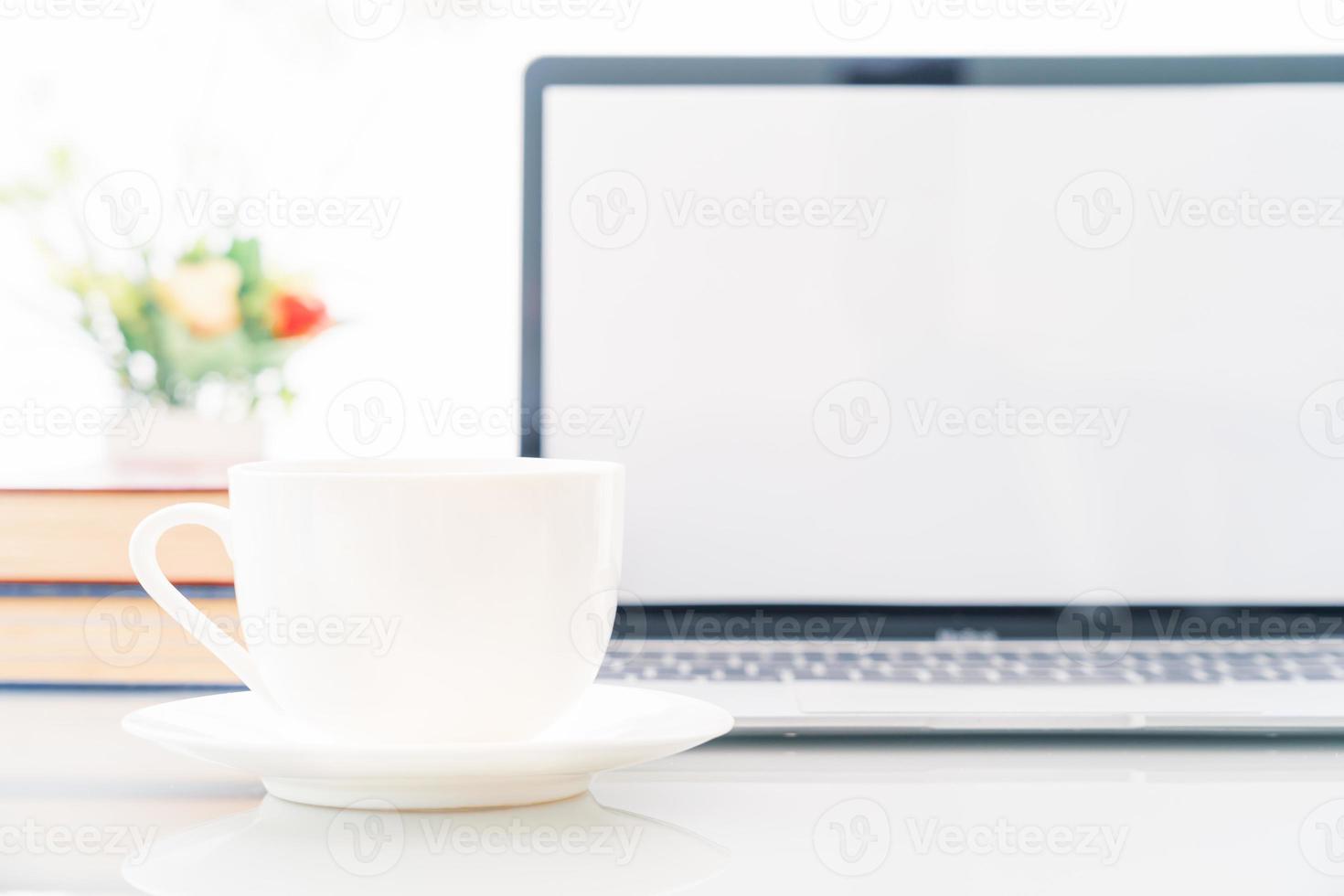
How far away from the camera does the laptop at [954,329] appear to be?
2.46ft

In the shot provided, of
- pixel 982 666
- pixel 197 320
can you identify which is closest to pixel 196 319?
pixel 197 320

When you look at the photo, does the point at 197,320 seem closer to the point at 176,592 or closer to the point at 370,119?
the point at 370,119

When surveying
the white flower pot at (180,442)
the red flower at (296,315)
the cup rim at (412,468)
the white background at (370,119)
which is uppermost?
the white background at (370,119)

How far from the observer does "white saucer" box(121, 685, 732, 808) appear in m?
0.28

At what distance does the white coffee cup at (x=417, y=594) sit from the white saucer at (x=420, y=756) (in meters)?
0.02

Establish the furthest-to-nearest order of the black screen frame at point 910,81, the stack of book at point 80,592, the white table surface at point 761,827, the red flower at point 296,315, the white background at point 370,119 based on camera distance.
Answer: the white background at point 370,119 < the red flower at point 296,315 < the black screen frame at point 910,81 < the stack of book at point 80,592 < the white table surface at point 761,827

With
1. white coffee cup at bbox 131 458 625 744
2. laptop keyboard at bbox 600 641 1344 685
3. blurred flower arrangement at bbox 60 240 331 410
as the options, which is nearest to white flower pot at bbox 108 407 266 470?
blurred flower arrangement at bbox 60 240 331 410

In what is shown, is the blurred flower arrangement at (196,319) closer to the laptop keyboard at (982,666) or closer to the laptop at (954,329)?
the laptop at (954,329)

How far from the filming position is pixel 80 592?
561 millimetres

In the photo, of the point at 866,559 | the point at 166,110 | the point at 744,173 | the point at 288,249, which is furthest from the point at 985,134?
the point at 166,110

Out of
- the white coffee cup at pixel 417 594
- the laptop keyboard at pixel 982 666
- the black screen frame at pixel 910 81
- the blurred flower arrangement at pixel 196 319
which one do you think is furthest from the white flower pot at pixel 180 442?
the white coffee cup at pixel 417 594

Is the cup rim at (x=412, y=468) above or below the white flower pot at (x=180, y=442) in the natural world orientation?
above

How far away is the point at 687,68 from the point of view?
75cm

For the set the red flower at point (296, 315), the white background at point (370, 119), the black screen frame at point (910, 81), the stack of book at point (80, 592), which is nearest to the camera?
the stack of book at point (80, 592)
